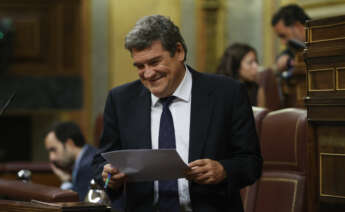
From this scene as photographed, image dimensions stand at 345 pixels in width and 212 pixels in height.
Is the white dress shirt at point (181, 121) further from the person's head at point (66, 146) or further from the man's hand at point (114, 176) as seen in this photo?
the person's head at point (66, 146)

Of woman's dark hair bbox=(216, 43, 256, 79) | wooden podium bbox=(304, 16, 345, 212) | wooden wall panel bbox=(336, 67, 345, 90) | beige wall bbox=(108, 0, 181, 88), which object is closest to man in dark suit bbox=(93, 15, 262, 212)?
wooden podium bbox=(304, 16, 345, 212)

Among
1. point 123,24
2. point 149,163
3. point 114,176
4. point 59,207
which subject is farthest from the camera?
point 123,24

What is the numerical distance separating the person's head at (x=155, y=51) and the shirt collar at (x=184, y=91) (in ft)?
0.16

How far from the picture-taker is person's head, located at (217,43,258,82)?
462 centimetres

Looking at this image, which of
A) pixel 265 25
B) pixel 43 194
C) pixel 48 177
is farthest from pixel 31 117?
pixel 43 194

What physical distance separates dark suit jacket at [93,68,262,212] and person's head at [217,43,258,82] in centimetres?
185

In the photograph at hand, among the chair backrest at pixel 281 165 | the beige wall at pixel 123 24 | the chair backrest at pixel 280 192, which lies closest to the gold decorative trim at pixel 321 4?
the beige wall at pixel 123 24

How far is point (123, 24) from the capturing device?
24.7ft

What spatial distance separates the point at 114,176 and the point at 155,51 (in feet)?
1.67

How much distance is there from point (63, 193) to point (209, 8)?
469cm

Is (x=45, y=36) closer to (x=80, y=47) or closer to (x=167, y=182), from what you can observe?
(x=80, y=47)

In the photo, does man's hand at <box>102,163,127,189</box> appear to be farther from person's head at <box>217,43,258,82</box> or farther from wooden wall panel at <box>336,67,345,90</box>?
person's head at <box>217,43,258,82</box>

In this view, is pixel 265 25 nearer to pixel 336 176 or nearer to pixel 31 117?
pixel 31 117

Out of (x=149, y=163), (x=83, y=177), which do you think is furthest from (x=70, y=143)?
(x=149, y=163)
